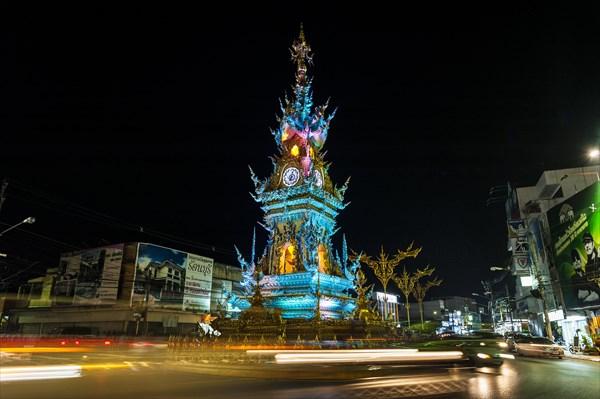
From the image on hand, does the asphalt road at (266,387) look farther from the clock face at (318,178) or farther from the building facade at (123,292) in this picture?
the building facade at (123,292)

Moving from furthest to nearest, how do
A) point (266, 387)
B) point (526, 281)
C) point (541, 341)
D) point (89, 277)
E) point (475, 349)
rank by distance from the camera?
A: point (526, 281), point (89, 277), point (541, 341), point (475, 349), point (266, 387)

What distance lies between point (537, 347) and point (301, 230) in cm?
1627

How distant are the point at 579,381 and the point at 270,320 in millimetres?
13747

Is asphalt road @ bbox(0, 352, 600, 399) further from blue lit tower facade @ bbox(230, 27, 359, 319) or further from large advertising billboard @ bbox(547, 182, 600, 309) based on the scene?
large advertising billboard @ bbox(547, 182, 600, 309)

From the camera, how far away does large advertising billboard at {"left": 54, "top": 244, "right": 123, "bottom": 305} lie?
50.3 meters

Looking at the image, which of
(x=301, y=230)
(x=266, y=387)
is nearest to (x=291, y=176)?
(x=301, y=230)

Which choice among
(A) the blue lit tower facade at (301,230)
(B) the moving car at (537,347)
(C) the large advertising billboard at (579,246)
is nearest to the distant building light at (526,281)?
(C) the large advertising billboard at (579,246)

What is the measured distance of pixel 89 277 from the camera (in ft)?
173

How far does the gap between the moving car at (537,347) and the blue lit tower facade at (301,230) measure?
35.0ft

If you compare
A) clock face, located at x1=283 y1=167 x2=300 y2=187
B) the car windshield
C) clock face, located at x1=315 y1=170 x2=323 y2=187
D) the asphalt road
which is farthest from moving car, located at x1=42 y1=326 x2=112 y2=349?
the car windshield

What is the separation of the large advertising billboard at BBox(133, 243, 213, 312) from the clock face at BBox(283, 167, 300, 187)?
30806mm

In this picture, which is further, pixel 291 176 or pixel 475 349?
pixel 291 176

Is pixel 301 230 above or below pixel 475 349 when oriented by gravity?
above

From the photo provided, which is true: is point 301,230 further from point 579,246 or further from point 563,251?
point 563,251
